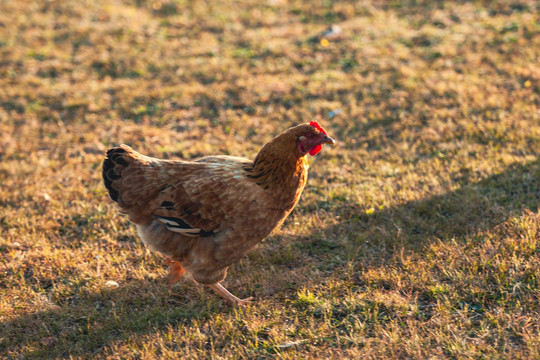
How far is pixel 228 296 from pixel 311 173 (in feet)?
9.16

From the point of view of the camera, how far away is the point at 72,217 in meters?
6.10

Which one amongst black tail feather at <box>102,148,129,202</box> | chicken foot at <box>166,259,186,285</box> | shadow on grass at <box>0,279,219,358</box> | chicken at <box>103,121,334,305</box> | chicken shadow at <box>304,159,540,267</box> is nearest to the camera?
shadow on grass at <box>0,279,219,358</box>

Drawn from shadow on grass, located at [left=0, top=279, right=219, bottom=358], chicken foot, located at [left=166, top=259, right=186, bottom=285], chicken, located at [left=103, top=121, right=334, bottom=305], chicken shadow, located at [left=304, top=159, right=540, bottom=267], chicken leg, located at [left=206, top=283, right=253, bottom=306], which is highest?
chicken, located at [left=103, top=121, right=334, bottom=305]

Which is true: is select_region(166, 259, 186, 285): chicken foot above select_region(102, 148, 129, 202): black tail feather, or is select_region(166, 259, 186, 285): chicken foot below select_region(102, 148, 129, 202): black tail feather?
below

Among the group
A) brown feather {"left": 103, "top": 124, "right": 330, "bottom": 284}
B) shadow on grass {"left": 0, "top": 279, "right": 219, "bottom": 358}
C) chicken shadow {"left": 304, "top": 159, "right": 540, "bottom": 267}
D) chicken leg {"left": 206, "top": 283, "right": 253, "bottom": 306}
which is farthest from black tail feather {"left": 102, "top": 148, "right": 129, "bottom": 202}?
chicken shadow {"left": 304, "top": 159, "right": 540, "bottom": 267}

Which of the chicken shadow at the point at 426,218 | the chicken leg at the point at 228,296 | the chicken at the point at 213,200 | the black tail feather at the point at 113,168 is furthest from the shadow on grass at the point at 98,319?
the chicken shadow at the point at 426,218

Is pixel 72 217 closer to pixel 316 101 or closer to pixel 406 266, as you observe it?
pixel 406 266

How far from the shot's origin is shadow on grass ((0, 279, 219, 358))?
4.20 meters

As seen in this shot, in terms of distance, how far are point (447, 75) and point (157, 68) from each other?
20.3 feet

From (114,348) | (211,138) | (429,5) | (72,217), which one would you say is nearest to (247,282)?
(114,348)

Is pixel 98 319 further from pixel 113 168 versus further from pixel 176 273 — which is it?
pixel 113 168

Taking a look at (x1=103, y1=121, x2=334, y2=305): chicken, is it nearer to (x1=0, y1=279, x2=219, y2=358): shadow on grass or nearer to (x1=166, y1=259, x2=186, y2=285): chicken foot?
(x1=166, y1=259, x2=186, y2=285): chicken foot

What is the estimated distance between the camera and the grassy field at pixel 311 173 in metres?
4.21

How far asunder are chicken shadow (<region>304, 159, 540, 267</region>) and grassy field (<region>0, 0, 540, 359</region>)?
2 cm
